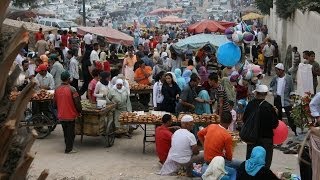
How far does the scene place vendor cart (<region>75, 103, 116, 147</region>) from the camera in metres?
12.1

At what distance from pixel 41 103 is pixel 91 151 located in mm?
1639

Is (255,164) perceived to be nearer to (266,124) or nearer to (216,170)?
(216,170)

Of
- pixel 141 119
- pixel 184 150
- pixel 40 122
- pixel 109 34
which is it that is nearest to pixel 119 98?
pixel 141 119

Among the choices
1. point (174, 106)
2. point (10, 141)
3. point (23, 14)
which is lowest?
point (174, 106)

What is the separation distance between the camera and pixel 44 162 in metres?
11.4

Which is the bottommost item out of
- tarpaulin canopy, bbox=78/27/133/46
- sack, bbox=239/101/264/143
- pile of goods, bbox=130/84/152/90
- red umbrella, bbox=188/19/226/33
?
sack, bbox=239/101/264/143

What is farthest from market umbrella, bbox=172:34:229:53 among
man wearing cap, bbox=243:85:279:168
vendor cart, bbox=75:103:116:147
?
man wearing cap, bbox=243:85:279:168

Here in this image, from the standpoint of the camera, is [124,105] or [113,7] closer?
[124,105]

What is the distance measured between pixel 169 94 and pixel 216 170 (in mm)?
4339

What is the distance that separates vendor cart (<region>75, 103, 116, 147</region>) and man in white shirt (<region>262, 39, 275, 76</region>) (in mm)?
12219

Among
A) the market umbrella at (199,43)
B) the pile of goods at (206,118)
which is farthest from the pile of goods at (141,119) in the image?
the market umbrella at (199,43)

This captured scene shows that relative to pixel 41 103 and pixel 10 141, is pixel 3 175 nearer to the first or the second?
pixel 10 141

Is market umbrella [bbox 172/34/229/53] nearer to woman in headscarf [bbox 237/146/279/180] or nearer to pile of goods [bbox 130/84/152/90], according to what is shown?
pile of goods [bbox 130/84/152/90]

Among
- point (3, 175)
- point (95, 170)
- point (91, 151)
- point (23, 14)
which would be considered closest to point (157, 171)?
point (95, 170)
